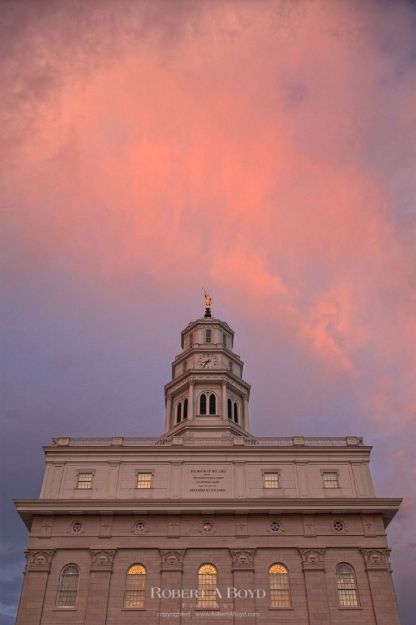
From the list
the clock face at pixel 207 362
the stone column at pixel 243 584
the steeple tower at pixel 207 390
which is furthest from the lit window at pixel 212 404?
the stone column at pixel 243 584

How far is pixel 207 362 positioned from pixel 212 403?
14.5ft

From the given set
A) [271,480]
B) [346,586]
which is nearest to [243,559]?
[271,480]

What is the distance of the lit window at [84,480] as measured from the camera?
42344 mm

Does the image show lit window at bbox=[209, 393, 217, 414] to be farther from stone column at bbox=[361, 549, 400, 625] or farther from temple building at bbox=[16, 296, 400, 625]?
stone column at bbox=[361, 549, 400, 625]

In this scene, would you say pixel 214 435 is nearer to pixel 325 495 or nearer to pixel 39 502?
pixel 325 495

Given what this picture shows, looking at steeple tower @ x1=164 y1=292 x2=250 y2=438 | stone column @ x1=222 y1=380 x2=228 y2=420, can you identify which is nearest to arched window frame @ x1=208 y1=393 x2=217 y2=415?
steeple tower @ x1=164 y1=292 x2=250 y2=438

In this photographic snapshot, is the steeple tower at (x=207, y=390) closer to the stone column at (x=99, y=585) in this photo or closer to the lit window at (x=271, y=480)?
the lit window at (x=271, y=480)

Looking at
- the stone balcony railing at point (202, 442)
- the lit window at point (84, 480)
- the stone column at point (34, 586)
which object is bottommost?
the stone column at point (34, 586)

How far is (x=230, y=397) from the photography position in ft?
176

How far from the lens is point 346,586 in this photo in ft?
125

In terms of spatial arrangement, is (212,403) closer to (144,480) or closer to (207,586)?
(144,480)

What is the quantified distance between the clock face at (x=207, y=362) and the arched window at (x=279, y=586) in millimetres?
20414

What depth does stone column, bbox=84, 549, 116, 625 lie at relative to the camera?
36.6m

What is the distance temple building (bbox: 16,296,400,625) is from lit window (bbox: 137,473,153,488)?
7 cm
